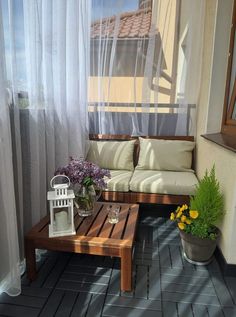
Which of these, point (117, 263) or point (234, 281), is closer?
point (234, 281)

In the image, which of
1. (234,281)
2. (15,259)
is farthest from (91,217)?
(234,281)

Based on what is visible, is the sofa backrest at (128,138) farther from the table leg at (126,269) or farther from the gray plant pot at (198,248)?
the table leg at (126,269)

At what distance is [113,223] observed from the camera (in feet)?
6.01

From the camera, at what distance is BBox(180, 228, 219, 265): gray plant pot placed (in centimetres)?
184

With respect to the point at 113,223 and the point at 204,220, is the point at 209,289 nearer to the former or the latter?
the point at 204,220

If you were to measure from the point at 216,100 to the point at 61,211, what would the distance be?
69.2 inches

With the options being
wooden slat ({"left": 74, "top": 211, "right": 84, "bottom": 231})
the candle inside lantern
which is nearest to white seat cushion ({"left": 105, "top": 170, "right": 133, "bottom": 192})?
wooden slat ({"left": 74, "top": 211, "right": 84, "bottom": 231})

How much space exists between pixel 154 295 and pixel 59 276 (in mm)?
657

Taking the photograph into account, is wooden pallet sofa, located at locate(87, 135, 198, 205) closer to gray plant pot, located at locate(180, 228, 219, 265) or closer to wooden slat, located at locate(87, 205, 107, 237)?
wooden slat, located at locate(87, 205, 107, 237)

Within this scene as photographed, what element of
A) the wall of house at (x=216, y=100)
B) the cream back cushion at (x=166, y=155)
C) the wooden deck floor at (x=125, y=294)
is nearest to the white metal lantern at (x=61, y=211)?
the wooden deck floor at (x=125, y=294)

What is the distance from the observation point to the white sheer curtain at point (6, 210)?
1441 millimetres

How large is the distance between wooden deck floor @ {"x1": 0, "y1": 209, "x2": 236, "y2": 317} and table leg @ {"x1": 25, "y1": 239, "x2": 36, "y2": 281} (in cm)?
5

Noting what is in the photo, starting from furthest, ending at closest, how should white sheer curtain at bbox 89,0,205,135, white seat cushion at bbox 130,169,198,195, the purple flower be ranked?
white sheer curtain at bbox 89,0,205,135 < white seat cushion at bbox 130,169,198,195 < the purple flower

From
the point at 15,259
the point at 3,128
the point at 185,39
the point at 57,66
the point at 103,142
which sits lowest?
the point at 15,259
